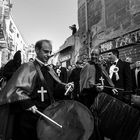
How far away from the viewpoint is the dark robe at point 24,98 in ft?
9.81

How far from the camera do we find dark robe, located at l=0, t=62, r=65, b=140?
2.99m

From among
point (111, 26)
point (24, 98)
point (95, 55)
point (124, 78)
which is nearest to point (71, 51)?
point (111, 26)

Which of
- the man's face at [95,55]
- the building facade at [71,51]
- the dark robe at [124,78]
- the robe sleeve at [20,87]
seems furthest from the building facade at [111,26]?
the robe sleeve at [20,87]

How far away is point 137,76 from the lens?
7305 millimetres

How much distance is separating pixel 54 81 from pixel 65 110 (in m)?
0.67

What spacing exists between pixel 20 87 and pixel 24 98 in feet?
0.54

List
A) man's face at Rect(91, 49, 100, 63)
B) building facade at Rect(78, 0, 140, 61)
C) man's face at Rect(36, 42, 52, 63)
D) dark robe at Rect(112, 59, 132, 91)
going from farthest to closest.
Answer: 1. building facade at Rect(78, 0, 140, 61)
2. dark robe at Rect(112, 59, 132, 91)
3. man's face at Rect(91, 49, 100, 63)
4. man's face at Rect(36, 42, 52, 63)

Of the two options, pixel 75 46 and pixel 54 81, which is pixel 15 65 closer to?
pixel 54 81

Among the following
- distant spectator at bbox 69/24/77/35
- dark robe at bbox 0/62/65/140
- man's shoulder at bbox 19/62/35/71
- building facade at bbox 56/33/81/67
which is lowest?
dark robe at bbox 0/62/65/140

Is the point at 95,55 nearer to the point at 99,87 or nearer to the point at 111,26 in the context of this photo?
the point at 99,87

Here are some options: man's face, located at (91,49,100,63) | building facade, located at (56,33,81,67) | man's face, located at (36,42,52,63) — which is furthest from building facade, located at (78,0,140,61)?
man's face, located at (36,42,52,63)

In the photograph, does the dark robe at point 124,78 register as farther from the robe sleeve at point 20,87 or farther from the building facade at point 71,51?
the building facade at point 71,51

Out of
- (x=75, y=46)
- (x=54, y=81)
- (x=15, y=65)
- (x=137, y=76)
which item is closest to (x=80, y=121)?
(x=54, y=81)

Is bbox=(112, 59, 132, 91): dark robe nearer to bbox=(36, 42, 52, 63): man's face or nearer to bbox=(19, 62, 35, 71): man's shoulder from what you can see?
bbox=(36, 42, 52, 63): man's face
